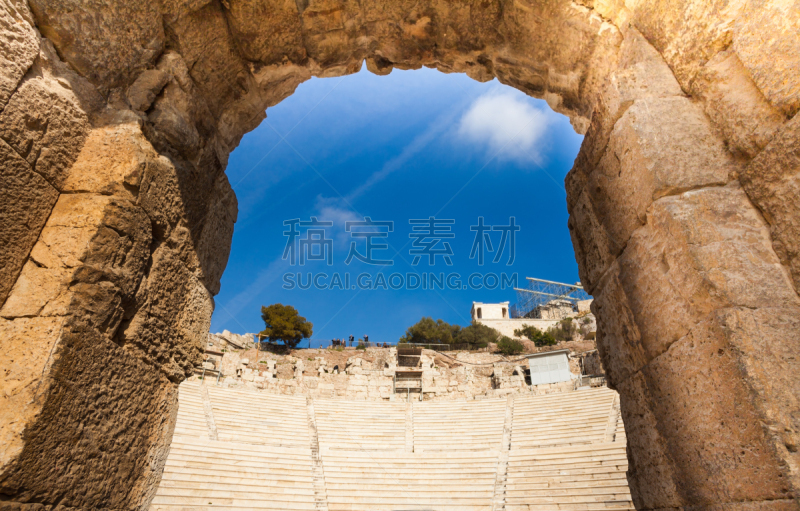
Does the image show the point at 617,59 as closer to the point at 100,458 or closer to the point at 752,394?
the point at 752,394

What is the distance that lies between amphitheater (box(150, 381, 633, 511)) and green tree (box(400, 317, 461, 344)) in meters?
19.2

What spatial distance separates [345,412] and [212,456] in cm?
730

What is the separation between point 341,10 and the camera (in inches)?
125

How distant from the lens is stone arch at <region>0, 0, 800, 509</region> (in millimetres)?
1762

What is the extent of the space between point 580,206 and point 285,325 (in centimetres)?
3342

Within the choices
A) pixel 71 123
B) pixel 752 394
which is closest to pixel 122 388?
pixel 71 123

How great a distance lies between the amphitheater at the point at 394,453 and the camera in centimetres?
1238

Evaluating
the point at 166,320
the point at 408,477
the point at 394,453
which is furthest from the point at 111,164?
the point at 394,453

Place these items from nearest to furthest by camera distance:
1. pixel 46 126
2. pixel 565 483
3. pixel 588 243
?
pixel 46 126 → pixel 588 243 → pixel 565 483

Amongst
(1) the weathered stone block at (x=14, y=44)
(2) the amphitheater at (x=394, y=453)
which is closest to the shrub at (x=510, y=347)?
(2) the amphitheater at (x=394, y=453)

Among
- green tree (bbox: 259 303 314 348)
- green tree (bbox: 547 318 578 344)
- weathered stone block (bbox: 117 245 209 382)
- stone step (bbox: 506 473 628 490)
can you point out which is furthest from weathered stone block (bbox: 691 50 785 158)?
green tree (bbox: 547 318 578 344)

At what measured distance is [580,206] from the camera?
128 inches

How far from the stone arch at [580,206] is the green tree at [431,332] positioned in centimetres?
3840

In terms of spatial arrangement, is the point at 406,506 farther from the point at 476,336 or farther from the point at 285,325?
the point at 476,336
